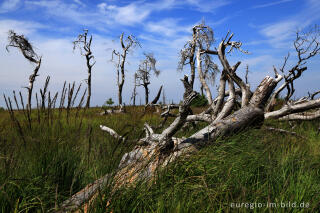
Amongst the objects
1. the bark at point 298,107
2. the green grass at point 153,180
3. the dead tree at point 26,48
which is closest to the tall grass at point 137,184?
the green grass at point 153,180

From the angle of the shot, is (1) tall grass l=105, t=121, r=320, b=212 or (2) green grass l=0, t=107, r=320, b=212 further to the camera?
(2) green grass l=0, t=107, r=320, b=212

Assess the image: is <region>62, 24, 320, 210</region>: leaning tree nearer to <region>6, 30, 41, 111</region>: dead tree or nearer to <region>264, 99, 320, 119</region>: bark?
<region>264, 99, 320, 119</region>: bark

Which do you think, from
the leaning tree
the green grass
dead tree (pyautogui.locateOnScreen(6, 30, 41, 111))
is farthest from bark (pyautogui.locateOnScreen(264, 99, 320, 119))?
dead tree (pyautogui.locateOnScreen(6, 30, 41, 111))

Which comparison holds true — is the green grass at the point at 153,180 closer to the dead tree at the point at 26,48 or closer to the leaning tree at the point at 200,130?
the leaning tree at the point at 200,130

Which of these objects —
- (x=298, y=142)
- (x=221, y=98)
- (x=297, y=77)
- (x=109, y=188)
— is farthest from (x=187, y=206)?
(x=297, y=77)

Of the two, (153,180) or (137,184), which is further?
(153,180)

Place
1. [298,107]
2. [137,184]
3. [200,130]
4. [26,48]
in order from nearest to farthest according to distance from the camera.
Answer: [137,184], [200,130], [298,107], [26,48]

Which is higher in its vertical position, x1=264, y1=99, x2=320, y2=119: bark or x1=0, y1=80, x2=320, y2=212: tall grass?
x1=264, y1=99, x2=320, y2=119: bark

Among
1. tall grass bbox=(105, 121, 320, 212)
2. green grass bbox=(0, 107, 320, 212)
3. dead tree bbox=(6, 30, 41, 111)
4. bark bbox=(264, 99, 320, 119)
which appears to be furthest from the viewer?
dead tree bbox=(6, 30, 41, 111)

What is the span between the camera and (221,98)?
629cm

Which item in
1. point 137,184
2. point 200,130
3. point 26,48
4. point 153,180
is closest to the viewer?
point 137,184

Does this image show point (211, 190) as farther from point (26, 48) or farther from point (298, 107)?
point (26, 48)

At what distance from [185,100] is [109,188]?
6.00 ft

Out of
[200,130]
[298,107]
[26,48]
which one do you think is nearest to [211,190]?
[200,130]
